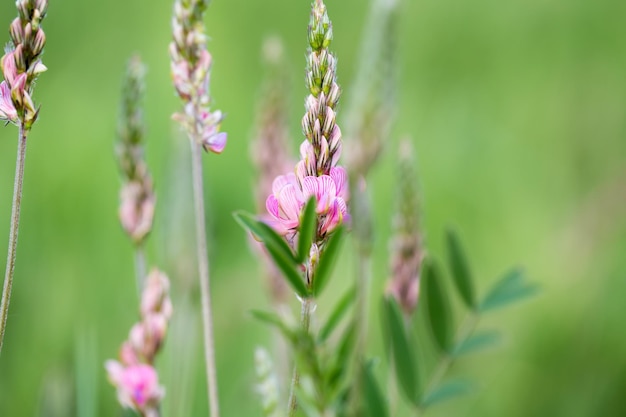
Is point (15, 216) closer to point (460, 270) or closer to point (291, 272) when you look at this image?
point (291, 272)

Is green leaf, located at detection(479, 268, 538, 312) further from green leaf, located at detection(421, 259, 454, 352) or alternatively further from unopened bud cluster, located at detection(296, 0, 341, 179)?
unopened bud cluster, located at detection(296, 0, 341, 179)

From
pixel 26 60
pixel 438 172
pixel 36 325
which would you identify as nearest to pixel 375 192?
pixel 438 172

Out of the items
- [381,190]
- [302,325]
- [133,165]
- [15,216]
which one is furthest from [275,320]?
[381,190]

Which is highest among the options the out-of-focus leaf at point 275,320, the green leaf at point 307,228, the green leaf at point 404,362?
the green leaf at point 307,228

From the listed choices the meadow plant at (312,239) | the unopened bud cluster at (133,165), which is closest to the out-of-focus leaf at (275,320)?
the meadow plant at (312,239)

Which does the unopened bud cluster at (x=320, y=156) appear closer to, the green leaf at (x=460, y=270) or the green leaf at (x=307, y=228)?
the green leaf at (x=307, y=228)

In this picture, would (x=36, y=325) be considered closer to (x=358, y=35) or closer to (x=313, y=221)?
(x=313, y=221)
